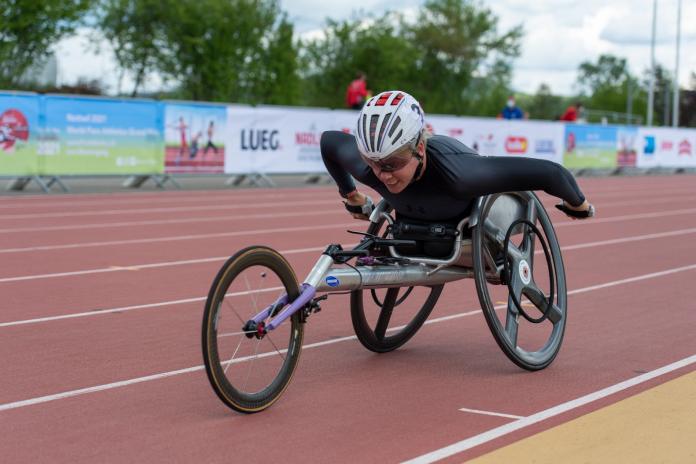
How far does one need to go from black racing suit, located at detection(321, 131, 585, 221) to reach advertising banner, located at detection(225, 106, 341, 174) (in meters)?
16.6

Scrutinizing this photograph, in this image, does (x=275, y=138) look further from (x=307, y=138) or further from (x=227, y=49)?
(x=227, y=49)

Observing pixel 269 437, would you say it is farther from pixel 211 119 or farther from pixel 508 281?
pixel 211 119

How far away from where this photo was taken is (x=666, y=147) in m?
37.9

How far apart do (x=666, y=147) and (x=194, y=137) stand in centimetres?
2067

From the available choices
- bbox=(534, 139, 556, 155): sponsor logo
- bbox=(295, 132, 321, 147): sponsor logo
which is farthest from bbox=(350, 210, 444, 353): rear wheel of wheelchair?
bbox=(534, 139, 556, 155): sponsor logo

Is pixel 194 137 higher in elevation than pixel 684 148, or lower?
higher

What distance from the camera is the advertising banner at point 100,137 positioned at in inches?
772

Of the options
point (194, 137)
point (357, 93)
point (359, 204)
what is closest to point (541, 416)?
point (359, 204)

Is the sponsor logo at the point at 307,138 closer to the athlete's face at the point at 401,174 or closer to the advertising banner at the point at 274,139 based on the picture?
the advertising banner at the point at 274,139

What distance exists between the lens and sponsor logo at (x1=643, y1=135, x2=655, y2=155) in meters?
36.6

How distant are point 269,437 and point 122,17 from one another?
5225 cm

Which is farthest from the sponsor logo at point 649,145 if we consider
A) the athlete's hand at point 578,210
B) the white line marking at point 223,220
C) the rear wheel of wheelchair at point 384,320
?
the athlete's hand at point 578,210

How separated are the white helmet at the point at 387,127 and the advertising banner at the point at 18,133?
1404 cm

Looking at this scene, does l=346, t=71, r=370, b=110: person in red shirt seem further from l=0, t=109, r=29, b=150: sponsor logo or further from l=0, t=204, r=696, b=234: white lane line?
l=0, t=109, r=29, b=150: sponsor logo
